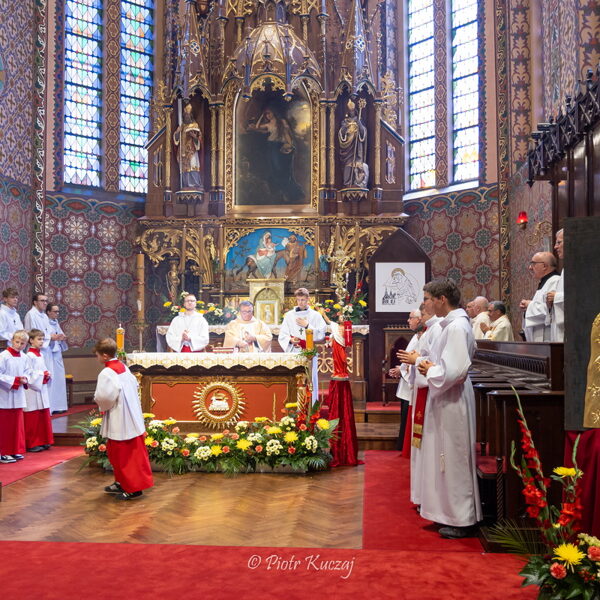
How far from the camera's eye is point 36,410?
9.42m

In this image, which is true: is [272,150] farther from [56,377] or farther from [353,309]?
[56,377]

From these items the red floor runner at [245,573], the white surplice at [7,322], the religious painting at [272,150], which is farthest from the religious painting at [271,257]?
the red floor runner at [245,573]

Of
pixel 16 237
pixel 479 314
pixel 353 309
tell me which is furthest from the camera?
pixel 353 309

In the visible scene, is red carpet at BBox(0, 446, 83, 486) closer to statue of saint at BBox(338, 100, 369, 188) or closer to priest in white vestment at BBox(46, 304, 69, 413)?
priest in white vestment at BBox(46, 304, 69, 413)

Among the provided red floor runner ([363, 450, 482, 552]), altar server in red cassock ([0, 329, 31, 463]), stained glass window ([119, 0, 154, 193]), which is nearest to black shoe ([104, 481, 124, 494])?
red floor runner ([363, 450, 482, 552])

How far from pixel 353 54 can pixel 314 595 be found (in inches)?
499

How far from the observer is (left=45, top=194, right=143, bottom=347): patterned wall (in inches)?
575

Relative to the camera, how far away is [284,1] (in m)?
15.4

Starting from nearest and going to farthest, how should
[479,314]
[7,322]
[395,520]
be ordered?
[395,520] < [479,314] < [7,322]

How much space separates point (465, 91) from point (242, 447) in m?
10.4

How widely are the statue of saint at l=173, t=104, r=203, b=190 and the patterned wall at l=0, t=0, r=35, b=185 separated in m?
2.89

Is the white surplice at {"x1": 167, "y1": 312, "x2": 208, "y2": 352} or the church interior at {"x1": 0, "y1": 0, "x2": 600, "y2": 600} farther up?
the church interior at {"x1": 0, "y1": 0, "x2": 600, "y2": 600}

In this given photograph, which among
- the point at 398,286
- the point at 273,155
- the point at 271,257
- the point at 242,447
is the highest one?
the point at 273,155

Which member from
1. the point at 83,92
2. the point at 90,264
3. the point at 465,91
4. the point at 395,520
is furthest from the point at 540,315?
the point at 83,92
